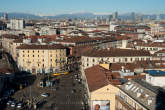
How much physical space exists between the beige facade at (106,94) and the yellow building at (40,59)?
150ft

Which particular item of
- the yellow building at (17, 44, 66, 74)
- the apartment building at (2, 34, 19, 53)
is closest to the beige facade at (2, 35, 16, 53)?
the apartment building at (2, 34, 19, 53)

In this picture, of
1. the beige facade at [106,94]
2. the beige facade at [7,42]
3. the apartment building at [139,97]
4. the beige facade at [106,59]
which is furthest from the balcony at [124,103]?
the beige facade at [7,42]

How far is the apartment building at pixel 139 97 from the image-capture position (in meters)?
32.7

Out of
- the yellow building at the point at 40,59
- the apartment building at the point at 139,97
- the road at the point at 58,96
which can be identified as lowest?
the road at the point at 58,96

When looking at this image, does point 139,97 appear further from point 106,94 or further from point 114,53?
point 114,53

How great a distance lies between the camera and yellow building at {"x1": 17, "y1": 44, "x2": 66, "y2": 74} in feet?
294

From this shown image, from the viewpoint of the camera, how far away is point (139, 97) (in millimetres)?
36281

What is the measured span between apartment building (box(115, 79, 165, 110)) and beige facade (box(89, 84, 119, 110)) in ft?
3.12

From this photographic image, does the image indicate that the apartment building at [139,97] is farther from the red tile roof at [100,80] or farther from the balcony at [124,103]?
the red tile roof at [100,80]

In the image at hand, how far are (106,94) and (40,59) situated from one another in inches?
1910

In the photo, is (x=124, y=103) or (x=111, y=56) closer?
(x=124, y=103)

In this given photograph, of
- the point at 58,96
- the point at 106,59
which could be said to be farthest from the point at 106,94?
the point at 106,59

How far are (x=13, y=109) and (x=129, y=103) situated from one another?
22.5 meters

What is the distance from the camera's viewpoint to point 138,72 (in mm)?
56844
